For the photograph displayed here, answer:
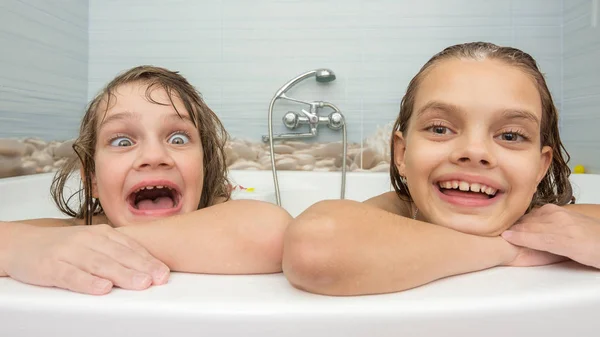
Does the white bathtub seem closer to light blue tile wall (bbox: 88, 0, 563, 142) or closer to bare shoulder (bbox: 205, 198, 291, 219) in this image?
bare shoulder (bbox: 205, 198, 291, 219)

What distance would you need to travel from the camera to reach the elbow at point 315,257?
1.55ft

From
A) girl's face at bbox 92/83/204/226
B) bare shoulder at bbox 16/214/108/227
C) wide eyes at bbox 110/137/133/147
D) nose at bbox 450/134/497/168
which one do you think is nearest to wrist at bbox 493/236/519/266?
nose at bbox 450/134/497/168

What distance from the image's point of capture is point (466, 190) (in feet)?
2.29

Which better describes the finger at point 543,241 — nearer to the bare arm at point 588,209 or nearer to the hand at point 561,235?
the hand at point 561,235

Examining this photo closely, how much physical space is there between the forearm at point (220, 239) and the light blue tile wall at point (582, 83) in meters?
1.75

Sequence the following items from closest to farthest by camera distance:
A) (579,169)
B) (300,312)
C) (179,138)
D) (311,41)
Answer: (300,312), (179,138), (579,169), (311,41)

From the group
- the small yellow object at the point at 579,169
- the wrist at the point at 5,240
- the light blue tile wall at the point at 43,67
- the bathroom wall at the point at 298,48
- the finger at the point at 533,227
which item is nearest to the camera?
the wrist at the point at 5,240

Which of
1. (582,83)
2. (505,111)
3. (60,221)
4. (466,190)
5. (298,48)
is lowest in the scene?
(60,221)

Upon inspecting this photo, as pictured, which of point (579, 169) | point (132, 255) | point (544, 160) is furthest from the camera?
point (579, 169)

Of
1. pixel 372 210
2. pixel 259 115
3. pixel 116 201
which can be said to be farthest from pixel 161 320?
pixel 259 115

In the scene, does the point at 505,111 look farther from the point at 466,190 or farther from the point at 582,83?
the point at 582,83

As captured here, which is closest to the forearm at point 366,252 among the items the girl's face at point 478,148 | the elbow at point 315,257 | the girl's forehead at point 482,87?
the elbow at point 315,257

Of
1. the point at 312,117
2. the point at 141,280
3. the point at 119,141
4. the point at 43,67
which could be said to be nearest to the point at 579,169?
the point at 312,117

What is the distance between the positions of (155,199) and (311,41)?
1.49 metres
